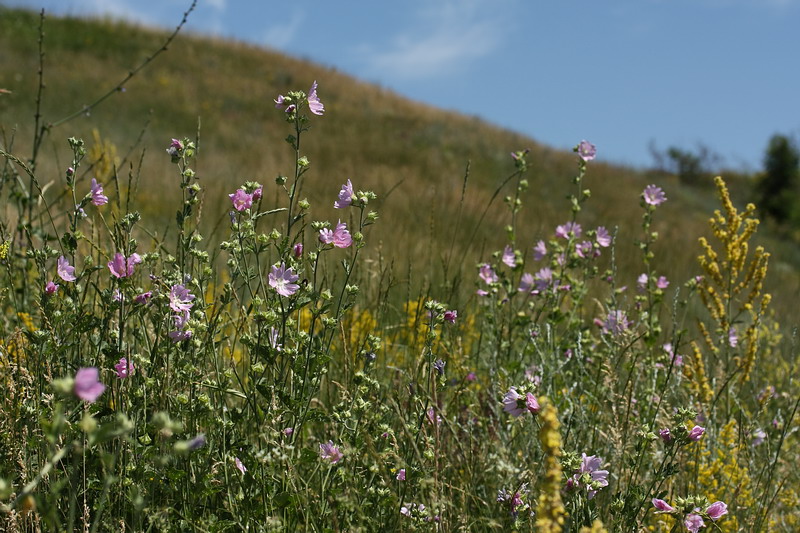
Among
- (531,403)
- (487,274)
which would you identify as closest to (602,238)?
(487,274)

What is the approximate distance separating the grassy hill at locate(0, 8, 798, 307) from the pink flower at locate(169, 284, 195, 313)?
10.0 feet

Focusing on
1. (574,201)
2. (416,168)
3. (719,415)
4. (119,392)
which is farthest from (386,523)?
(416,168)

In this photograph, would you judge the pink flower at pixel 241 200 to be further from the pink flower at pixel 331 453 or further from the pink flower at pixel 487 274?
the pink flower at pixel 487 274

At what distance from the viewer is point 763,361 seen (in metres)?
4.39

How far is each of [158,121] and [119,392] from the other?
14.6 metres

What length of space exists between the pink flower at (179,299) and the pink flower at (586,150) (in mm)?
1882

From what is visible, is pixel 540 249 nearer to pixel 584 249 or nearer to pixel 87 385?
pixel 584 249

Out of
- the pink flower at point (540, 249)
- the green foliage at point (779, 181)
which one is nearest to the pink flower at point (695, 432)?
the pink flower at point (540, 249)

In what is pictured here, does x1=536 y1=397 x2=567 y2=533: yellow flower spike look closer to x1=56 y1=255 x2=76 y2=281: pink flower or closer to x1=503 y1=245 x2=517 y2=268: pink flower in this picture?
x1=56 y1=255 x2=76 y2=281: pink flower

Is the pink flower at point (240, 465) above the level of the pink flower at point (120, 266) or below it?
below

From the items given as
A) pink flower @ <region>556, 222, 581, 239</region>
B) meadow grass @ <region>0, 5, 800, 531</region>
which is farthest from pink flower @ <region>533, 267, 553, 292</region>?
pink flower @ <region>556, 222, 581, 239</region>

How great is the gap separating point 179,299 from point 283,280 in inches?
10.8

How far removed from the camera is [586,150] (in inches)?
120

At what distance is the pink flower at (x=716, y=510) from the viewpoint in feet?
5.65
